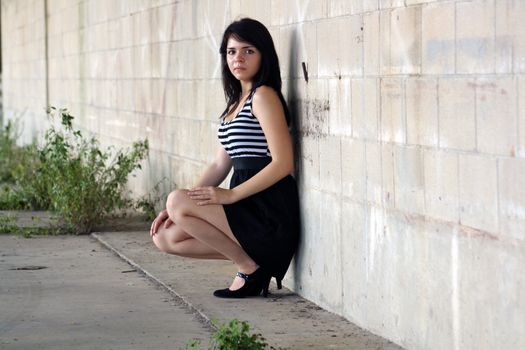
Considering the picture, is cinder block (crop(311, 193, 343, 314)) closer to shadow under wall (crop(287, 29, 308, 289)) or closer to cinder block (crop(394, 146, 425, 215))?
shadow under wall (crop(287, 29, 308, 289))

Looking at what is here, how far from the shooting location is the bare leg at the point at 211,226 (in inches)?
251

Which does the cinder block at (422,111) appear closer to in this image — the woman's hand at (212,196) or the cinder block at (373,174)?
the cinder block at (373,174)

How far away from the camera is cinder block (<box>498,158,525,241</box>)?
13.4 ft

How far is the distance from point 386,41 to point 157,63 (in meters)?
5.19

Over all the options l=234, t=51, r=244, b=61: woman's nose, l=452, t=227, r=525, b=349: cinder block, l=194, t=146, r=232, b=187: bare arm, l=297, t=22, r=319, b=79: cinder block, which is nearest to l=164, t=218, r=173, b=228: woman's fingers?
l=194, t=146, r=232, b=187: bare arm

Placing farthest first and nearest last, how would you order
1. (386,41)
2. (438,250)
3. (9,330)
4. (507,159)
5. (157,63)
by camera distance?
(157,63) < (9,330) < (386,41) < (438,250) < (507,159)

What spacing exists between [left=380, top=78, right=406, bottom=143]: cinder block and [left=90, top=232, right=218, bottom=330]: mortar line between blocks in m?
1.35

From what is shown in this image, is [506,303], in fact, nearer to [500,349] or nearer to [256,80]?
[500,349]

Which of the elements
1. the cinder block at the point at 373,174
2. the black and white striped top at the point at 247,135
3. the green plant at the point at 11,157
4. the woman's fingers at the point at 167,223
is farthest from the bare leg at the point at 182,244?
the green plant at the point at 11,157

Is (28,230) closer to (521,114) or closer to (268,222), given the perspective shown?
(268,222)

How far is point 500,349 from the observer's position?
14.0ft

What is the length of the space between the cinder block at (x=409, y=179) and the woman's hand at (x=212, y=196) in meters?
1.43

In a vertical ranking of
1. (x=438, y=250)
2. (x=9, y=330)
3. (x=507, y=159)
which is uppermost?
(x=507, y=159)

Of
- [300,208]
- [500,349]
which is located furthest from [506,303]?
[300,208]
